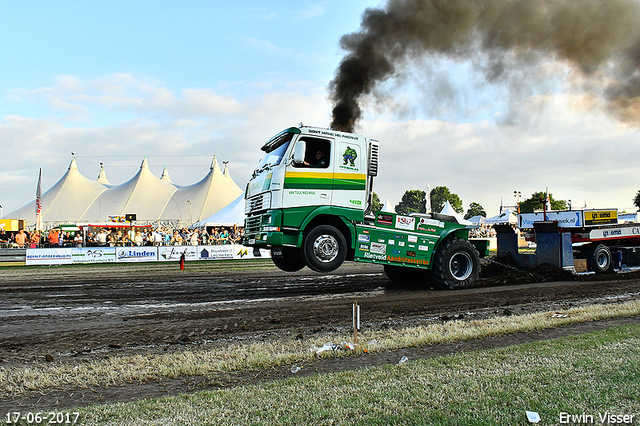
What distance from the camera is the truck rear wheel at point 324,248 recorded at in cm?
936

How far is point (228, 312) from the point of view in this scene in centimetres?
826

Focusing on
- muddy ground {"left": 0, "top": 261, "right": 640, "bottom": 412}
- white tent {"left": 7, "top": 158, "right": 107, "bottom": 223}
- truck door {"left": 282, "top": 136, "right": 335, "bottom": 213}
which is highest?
white tent {"left": 7, "top": 158, "right": 107, "bottom": 223}

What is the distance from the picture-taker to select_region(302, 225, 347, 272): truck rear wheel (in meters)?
9.36

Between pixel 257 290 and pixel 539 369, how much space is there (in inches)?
332

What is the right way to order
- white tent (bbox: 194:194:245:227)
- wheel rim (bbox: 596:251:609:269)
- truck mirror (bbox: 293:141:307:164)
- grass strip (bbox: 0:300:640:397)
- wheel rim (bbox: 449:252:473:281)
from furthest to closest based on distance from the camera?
white tent (bbox: 194:194:245:227)
wheel rim (bbox: 596:251:609:269)
wheel rim (bbox: 449:252:473:281)
truck mirror (bbox: 293:141:307:164)
grass strip (bbox: 0:300:640:397)

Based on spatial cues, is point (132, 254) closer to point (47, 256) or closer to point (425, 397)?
point (47, 256)

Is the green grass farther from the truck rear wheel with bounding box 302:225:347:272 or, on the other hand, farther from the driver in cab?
the driver in cab

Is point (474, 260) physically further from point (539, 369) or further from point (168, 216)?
point (168, 216)

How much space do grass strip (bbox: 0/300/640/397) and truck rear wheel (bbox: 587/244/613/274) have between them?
803 centimetres

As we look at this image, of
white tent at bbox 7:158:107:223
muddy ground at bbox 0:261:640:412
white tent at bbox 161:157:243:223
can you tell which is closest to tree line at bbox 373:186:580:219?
white tent at bbox 161:157:243:223

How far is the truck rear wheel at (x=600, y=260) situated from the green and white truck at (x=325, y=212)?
5.87 metres

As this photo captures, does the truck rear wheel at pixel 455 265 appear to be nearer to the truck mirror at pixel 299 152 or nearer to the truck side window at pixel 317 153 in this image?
the truck side window at pixel 317 153

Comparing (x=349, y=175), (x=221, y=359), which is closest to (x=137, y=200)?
(x=349, y=175)

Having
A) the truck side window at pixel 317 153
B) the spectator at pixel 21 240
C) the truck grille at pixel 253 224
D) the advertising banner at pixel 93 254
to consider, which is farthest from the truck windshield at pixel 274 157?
the spectator at pixel 21 240
